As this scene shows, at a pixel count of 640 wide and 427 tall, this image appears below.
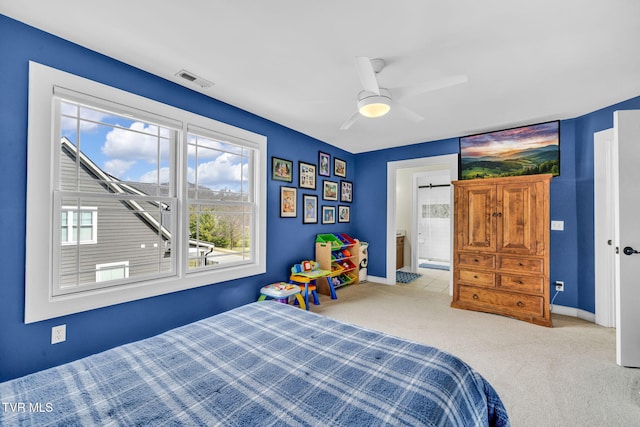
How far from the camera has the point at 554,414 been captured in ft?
5.58

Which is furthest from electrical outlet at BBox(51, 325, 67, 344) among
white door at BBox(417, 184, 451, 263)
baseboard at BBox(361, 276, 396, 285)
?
white door at BBox(417, 184, 451, 263)

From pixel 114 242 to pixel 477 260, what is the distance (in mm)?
4069

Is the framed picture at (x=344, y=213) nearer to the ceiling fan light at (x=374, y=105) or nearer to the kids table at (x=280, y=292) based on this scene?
the kids table at (x=280, y=292)

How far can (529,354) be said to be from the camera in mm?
2434

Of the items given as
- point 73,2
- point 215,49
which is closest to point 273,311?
point 215,49

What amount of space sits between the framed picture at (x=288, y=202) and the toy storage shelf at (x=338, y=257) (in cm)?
72

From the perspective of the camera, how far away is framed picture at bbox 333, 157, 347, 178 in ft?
16.1

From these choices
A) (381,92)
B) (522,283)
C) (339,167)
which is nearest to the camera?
(381,92)

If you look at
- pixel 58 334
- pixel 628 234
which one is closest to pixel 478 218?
pixel 628 234

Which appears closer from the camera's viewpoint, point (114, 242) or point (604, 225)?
point (114, 242)

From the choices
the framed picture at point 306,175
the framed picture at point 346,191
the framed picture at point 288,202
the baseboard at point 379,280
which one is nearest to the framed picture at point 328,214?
the framed picture at point 346,191

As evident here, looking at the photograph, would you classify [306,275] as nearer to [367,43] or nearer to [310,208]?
[310,208]

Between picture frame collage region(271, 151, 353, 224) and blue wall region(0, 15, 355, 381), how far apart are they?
1065mm

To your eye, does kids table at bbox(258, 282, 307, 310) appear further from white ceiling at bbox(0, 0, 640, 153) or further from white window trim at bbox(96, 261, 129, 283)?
white ceiling at bbox(0, 0, 640, 153)
